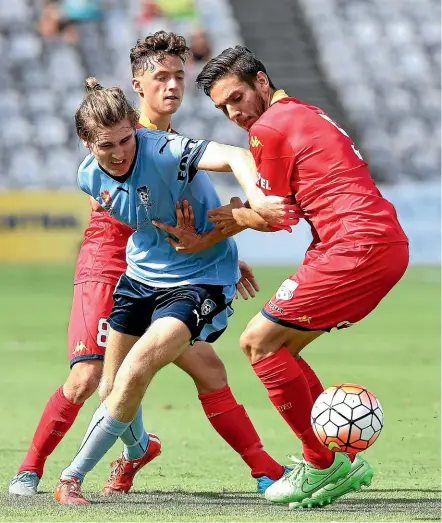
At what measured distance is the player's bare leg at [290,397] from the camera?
538 centimetres

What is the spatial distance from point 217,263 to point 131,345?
568 mm

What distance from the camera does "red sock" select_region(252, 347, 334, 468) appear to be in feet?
17.7

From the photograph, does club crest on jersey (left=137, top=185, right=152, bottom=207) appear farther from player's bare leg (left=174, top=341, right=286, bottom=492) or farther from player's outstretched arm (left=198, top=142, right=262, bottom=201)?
player's bare leg (left=174, top=341, right=286, bottom=492)

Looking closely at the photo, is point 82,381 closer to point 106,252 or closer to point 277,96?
point 106,252

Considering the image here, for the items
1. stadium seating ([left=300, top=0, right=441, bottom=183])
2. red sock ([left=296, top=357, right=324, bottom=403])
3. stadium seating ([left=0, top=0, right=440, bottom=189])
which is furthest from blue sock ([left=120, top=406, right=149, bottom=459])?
stadium seating ([left=300, top=0, right=441, bottom=183])

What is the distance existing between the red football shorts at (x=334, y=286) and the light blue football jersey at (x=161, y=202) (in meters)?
0.46

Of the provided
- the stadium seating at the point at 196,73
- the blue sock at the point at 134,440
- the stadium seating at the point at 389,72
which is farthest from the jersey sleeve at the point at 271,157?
the stadium seating at the point at 389,72

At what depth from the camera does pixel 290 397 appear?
5.46 meters

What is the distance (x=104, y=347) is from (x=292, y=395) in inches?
41.7

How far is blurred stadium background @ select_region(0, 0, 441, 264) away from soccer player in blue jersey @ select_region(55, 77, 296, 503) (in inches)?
587

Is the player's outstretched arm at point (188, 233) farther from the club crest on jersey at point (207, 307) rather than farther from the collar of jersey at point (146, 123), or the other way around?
the collar of jersey at point (146, 123)

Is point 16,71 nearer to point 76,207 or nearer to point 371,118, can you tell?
point 76,207

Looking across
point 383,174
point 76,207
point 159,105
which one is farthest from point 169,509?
point 383,174

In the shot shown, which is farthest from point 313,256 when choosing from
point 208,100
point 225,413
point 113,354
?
point 208,100
